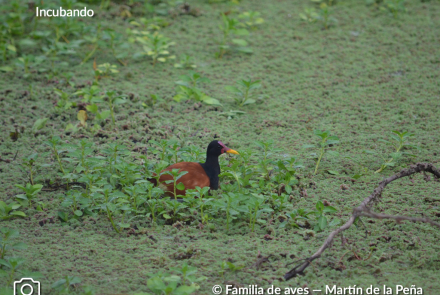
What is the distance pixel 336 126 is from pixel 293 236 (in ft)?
6.64

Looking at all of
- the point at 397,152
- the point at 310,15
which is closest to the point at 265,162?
the point at 397,152

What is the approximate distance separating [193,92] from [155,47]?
1072 mm

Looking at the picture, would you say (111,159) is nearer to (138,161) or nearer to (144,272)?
(138,161)

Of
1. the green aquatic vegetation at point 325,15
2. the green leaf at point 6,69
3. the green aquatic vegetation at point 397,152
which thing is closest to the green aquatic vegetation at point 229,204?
the green aquatic vegetation at point 397,152

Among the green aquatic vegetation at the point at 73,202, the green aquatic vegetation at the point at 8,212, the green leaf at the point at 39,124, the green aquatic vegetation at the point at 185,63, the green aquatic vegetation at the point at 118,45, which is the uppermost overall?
the green aquatic vegetation at the point at 118,45

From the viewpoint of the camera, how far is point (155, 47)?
6305 mm

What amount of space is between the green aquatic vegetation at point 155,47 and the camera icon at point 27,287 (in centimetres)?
386

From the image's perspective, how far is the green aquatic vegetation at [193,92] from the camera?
18.3 feet

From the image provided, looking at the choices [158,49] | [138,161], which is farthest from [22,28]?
[138,161]

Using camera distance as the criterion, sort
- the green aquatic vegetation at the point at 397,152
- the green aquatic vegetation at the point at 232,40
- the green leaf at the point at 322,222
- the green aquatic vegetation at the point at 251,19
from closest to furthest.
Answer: the green leaf at the point at 322,222 < the green aquatic vegetation at the point at 397,152 < the green aquatic vegetation at the point at 232,40 < the green aquatic vegetation at the point at 251,19

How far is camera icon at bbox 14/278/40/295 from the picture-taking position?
2911 mm

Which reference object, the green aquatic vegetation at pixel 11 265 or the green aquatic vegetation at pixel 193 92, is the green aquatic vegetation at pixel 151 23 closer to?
the green aquatic vegetation at pixel 193 92

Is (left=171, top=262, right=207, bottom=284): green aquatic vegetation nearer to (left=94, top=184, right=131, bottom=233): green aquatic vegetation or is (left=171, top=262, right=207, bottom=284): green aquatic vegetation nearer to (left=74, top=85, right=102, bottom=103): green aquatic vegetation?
(left=94, top=184, right=131, bottom=233): green aquatic vegetation

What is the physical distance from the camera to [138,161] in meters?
4.52
